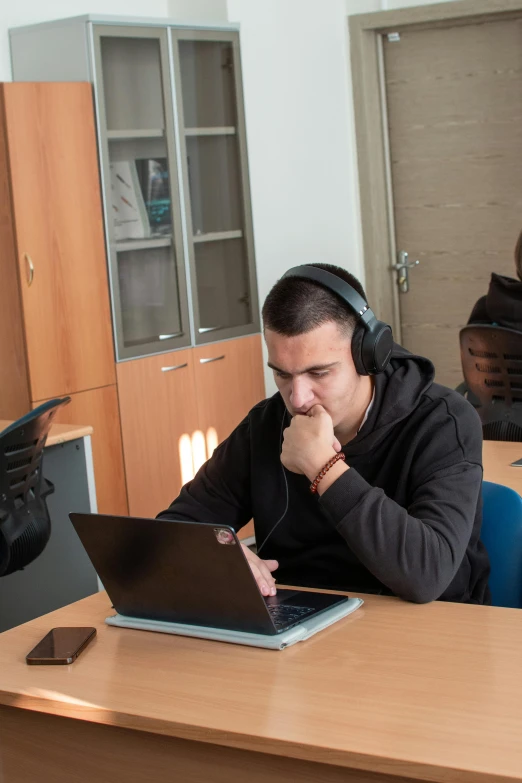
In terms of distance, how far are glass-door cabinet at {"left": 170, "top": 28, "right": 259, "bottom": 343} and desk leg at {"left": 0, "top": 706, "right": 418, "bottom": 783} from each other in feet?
10.4

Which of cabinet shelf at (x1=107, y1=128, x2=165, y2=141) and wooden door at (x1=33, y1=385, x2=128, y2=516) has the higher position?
cabinet shelf at (x1=107, y1=128, x2=165, y2=141)

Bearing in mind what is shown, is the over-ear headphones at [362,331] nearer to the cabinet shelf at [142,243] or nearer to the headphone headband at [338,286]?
the headphone headband at [338,286]

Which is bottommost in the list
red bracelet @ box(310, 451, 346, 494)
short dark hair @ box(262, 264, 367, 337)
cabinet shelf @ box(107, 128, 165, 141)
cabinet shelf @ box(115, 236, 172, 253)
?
red bracelet @ box(310, 451, 346, 494)

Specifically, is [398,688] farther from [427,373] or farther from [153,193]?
[153,193]

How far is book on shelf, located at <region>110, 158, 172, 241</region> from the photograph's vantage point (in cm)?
435

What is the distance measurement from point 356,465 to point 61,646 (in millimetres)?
572

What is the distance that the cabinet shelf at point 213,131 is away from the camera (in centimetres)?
460

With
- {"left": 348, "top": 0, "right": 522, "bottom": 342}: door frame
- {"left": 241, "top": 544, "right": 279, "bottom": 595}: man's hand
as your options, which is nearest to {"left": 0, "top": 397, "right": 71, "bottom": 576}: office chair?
{"left": 241, "top": 544, "right": 279, "bottom": 595}: man's hand

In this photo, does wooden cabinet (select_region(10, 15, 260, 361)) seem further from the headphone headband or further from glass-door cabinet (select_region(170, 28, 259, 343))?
the headphone headband

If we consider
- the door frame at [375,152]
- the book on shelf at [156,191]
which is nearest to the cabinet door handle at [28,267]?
the book on shelf at [156,191]

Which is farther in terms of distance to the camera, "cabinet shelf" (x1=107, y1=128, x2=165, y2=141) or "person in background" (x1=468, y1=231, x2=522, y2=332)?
"cabinet shelf" (x1=107, y1=128, x2=165, y2=141)

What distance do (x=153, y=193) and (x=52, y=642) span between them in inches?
122

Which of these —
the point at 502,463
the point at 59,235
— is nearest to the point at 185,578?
the point at 502,463

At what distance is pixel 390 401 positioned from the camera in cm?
182
